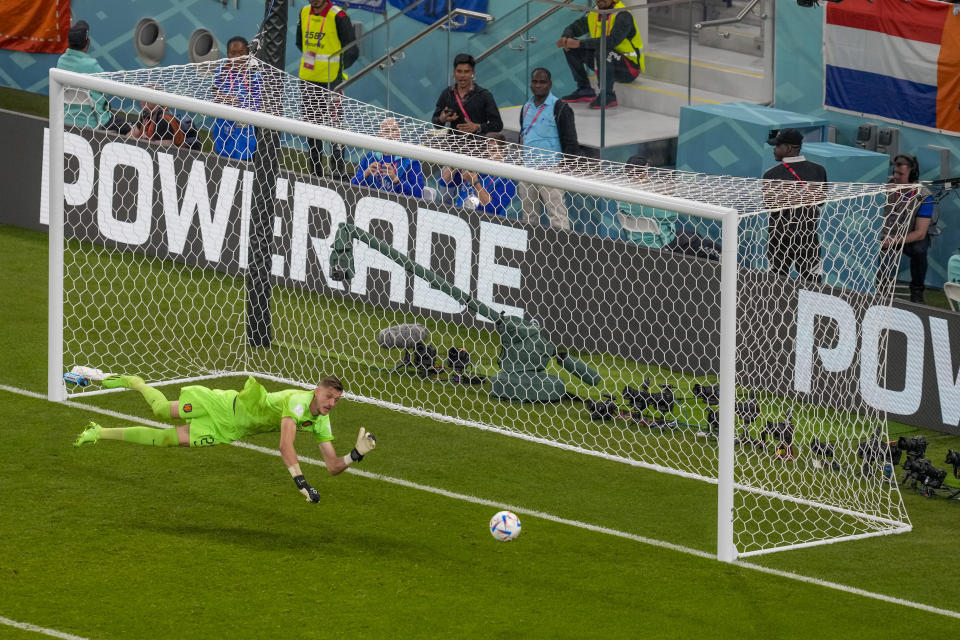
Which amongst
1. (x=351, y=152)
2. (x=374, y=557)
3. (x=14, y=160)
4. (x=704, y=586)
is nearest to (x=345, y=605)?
(x=374, y=557)

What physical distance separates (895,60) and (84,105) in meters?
8.69

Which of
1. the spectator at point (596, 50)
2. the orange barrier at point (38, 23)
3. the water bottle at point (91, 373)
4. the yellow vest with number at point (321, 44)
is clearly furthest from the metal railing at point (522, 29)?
the orange barrier at point (38, 23)

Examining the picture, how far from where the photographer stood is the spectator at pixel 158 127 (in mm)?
16219

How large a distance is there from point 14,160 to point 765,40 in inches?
341

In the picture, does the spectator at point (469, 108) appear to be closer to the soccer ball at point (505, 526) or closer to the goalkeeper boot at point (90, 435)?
the goalkeeper boot at point (90, 435)

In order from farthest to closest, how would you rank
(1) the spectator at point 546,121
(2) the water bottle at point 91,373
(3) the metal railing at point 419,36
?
(3) the metal railing at point 419,36 → (1) the spectator at point 546,121 → (2) the water bottle at point 91,373

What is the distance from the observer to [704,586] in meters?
9.66

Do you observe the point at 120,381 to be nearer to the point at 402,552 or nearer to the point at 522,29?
the point at 402,552

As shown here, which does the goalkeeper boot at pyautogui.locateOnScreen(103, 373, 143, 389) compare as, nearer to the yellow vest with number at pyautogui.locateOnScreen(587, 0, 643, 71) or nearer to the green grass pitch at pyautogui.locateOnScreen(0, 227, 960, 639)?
the green grass pitch at pyautogui.locateOnScreen(0, 227, 960, 639)

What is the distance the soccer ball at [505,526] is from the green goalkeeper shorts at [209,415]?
73.7 inches

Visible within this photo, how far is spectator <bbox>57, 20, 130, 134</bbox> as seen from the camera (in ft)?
54.3

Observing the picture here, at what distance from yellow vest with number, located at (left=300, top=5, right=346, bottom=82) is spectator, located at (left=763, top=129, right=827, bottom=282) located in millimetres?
7066

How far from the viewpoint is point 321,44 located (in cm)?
1911

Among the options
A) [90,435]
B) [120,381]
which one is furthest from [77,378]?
[90,435]
